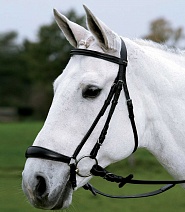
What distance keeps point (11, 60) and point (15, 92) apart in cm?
680

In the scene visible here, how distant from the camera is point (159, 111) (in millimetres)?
3795

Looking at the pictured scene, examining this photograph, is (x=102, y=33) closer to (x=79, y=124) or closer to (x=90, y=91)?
(x=90, y=91)

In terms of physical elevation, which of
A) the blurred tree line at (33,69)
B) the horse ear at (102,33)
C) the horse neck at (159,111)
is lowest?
the blurred tree line at (33,69)

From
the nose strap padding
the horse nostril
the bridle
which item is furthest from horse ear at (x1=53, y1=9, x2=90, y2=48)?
the horse nostril

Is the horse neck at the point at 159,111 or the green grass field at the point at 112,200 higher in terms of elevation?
the horse neck at the point at 159,111

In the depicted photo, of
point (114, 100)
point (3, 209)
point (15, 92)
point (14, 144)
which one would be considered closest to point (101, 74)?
point (114, 100)

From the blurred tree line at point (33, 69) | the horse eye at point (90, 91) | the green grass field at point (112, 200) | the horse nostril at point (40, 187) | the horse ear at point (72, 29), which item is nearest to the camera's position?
the horse nostril at point (40, 187)

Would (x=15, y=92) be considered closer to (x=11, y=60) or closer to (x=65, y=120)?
(x=11, y=60)

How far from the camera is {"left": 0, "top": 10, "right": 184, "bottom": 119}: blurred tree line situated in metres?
63.7

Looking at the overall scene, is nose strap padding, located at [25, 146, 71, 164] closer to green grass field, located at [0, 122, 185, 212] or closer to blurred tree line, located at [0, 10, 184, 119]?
green grass field, located at [0, 122, 185, 212]

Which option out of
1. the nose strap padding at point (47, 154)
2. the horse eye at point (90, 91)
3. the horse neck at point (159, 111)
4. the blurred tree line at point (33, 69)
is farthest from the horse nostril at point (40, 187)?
the blurred tree line at point (33, 69)

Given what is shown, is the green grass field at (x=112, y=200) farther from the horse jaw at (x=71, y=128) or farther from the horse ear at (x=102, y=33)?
the horse ear at (x=102, y=33)

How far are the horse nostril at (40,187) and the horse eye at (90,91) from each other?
0.71 metres

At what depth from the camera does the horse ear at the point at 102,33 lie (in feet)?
11.5
